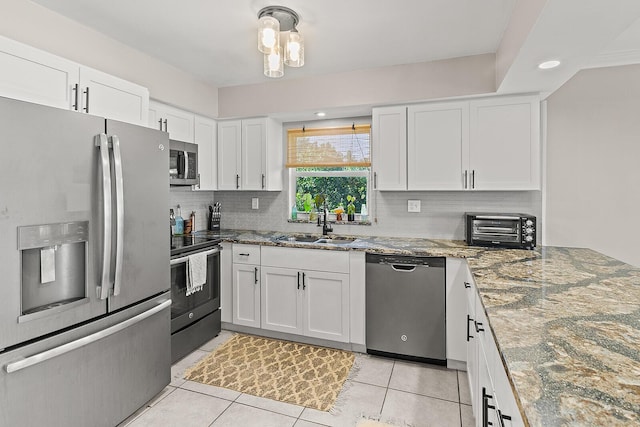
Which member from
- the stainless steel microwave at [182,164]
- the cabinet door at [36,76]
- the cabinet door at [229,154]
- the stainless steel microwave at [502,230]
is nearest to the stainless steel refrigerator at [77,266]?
the cabinet door at [36,76]

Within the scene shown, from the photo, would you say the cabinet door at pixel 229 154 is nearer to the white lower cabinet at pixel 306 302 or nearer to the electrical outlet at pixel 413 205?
the white lower cabinet at pixel 306 302

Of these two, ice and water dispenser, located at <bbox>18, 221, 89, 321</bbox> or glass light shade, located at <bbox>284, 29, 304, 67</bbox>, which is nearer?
ice and water dispenser, located at <bbox>18, 221, 89, 321</bbox>

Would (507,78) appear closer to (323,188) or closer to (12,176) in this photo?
(323,188)

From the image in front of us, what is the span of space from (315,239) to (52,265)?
2188mm

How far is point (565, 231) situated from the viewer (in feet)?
9.31

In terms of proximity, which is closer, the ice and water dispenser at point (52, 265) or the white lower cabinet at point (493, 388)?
the white lower cabinet at point (493, 388)

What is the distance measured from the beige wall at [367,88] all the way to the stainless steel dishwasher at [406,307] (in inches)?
55.9

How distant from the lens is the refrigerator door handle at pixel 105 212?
172 centimetres

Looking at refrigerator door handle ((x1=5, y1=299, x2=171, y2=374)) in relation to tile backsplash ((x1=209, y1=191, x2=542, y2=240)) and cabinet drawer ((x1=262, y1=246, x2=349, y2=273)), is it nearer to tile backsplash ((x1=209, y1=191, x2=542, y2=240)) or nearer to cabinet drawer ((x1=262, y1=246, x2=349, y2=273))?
cabinet drawer ((x1=262, y1=246, x2=349, y2=273))

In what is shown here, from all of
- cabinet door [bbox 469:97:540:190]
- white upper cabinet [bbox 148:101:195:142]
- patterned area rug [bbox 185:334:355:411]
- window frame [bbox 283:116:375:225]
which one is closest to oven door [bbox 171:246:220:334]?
patterned area rug [bbox 185:334:355:411]

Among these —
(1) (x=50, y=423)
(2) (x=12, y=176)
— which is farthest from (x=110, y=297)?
(2) (x=12, y=176)

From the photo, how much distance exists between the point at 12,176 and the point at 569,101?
3701mm

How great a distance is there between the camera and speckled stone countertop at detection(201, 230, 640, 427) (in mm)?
731

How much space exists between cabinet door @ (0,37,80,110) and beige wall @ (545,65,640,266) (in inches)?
139
